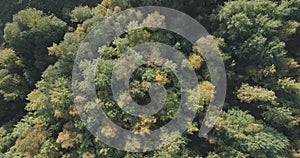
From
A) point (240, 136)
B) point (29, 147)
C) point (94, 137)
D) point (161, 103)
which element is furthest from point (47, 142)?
point (240, 136)

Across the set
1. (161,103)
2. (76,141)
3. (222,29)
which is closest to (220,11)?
(222,29)

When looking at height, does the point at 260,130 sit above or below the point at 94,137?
above

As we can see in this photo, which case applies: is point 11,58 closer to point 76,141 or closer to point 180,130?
point 76,141

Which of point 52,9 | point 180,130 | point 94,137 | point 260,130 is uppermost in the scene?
point 52,9

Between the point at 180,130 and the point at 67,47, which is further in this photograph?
the point at 67,47

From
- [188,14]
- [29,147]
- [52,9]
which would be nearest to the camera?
[29,147]

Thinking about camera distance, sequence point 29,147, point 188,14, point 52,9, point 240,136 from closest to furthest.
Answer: point 240,136
point 29,147
point 188,14
point 52,9
